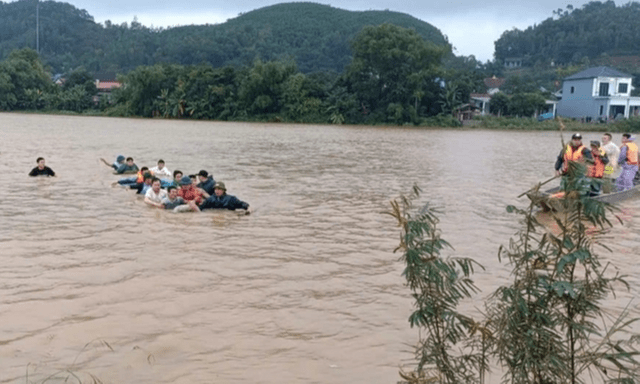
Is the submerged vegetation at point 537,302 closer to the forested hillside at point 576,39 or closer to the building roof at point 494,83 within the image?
the building roof at point 494,83

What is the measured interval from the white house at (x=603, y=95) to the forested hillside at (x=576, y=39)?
48.0 m

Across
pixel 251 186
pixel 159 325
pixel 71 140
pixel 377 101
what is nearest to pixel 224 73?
pixel 377 101

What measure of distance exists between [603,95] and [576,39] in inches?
2384

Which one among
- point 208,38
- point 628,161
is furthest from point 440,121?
point 208,38

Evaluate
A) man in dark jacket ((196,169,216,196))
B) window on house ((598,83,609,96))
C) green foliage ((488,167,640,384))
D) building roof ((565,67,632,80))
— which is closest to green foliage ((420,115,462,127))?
building roof ((565,67,632,80))

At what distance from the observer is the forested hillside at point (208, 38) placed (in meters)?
133

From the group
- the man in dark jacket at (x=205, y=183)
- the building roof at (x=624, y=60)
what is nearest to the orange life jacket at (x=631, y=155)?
the man in dark jacket at (x=205, y=183)

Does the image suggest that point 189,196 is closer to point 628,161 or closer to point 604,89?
point 628,161

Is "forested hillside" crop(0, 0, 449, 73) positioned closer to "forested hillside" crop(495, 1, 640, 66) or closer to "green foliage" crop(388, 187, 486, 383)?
"forested hillside" crop(495, 1, 640, 66)

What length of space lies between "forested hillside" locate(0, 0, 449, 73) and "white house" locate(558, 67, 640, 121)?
5993 centimetres

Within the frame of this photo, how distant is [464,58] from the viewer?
417 ft

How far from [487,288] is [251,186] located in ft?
36.1

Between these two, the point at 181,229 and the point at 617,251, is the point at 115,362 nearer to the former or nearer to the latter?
the point at 181,229

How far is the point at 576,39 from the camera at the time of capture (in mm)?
125812
